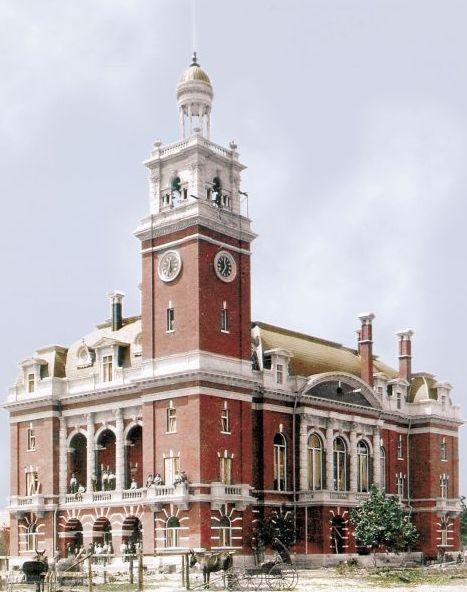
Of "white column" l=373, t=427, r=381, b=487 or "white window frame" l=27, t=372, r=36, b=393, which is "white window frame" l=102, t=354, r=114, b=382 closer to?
"white window frame" l=27, t=372, r=36, b=393

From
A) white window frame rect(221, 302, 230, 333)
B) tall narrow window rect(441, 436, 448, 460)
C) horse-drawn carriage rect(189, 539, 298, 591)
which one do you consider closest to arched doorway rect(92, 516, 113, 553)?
white window frame rect(221, 302, 230, 333)

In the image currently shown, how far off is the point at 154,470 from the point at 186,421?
4.11 m

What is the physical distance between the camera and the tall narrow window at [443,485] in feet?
294

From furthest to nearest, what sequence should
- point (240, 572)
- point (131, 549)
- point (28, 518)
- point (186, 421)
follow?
point (28, 518) < point (131, 549) < point (186, 421) < point (240, 572)

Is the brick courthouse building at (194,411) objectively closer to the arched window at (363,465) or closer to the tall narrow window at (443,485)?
the arched window at (363,465)

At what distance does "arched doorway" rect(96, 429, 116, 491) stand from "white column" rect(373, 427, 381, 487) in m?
19.8

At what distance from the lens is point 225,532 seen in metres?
67.1

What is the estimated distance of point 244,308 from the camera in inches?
2815

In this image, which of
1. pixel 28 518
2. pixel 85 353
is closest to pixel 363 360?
pixel 85 353

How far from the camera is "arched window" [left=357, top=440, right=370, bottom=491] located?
8149 cm

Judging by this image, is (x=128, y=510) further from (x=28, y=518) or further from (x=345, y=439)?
(x=345, y=439)

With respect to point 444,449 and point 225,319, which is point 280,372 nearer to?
point 225,319

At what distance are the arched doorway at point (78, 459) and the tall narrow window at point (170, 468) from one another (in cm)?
1118

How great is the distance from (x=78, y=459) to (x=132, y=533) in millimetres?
8616
